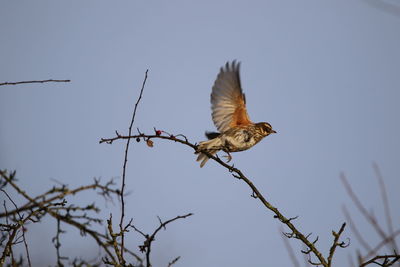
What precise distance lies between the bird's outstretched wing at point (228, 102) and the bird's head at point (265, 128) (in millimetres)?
215

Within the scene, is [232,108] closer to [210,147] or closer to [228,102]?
[228,102]

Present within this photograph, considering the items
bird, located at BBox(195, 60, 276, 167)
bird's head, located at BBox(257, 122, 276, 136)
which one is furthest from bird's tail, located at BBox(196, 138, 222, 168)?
bird's head, located at BBox(257, 122, 276, 136)

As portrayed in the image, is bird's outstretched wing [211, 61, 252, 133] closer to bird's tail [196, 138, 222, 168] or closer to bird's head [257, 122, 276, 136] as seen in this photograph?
bird's head [257, 122, 276, 136]

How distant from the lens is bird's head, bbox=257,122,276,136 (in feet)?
28.7

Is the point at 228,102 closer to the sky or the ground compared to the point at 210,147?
closer to the sky

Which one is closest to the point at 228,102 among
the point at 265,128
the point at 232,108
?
the point at 232,108

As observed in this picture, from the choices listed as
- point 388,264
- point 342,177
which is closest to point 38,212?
point 342,177

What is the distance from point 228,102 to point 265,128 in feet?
2.85

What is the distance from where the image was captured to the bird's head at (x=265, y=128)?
8.76 meters

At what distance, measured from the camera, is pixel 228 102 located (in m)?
8.76

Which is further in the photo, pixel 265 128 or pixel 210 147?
pixel 265 128

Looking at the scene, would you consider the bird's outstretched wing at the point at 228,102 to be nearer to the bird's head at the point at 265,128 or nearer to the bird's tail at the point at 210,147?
the bird's head at the point at 265,128

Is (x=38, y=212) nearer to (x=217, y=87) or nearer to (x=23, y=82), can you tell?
(x=23, y=82)

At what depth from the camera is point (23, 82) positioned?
336 cm
